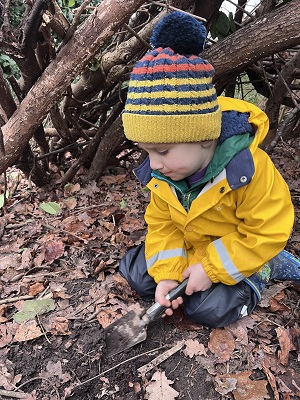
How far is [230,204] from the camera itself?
6.18 ft

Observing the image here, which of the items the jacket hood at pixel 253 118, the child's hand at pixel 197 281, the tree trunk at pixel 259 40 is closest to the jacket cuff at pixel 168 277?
the child's hand at pixel 197 281

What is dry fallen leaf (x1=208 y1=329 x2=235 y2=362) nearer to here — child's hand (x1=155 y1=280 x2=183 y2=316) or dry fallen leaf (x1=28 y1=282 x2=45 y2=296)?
child's hand (x1=155 y1=280 x2=183 y2=316)

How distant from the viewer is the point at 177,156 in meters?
1.63

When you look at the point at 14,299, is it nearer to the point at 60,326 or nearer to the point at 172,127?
the point at 60,326

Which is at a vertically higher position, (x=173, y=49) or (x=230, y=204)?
(x=173, y=49)

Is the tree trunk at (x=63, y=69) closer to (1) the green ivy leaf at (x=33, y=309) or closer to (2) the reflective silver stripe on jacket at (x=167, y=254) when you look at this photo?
(1) the green ivy leaf at (x=33, y=309)

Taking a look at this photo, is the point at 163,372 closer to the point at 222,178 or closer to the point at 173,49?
the point at 222,178

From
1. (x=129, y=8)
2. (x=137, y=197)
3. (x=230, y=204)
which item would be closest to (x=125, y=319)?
(x=230, y=204)

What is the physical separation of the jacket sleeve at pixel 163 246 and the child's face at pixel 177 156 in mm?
478

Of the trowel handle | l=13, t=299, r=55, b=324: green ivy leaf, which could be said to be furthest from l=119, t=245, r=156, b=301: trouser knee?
l=13, t=299, r=55, b=324: green ivy leaf

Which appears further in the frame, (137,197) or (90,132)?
(90,132)

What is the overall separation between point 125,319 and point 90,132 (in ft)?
6.98

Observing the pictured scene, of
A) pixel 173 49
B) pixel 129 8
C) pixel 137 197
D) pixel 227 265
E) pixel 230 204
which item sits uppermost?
pixel 129 8

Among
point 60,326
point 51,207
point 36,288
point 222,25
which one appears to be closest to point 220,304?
point 60,326
